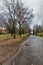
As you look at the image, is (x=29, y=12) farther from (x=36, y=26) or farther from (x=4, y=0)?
(x=36, y=26)

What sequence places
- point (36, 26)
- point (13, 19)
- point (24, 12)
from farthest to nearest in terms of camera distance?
point (36, 26) < point (24, 12) < point (13, 19)

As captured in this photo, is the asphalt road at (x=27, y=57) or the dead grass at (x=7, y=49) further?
the dead grass at (x=7, y=49)

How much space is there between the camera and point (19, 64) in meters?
8.95

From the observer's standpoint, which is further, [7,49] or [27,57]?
[7,49]

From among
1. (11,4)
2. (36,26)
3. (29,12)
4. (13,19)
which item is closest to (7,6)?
(11,4)

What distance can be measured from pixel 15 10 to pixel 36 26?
105552 millimetres

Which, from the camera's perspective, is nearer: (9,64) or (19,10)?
(9,64)

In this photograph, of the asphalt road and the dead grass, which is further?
the dead grass

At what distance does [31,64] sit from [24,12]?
39080 mm

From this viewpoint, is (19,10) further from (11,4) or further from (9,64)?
(9,64)

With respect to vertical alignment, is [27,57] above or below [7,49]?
above

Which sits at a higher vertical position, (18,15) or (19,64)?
(18,15)

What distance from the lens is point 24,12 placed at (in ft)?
155

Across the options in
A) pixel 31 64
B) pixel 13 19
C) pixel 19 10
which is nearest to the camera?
pixel 31 64
